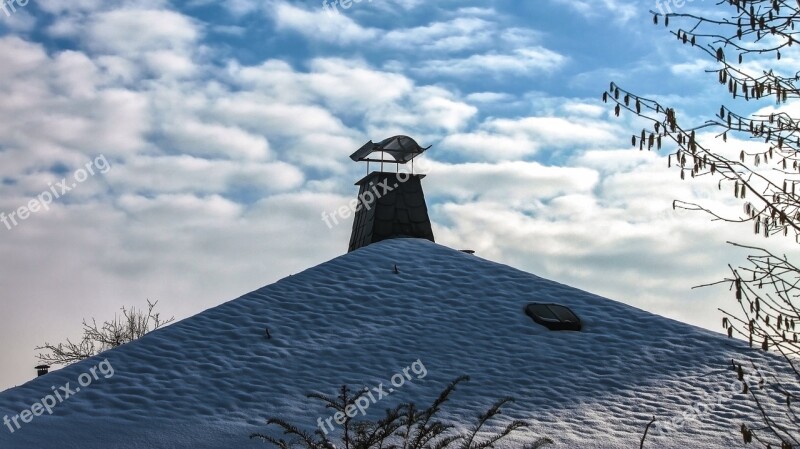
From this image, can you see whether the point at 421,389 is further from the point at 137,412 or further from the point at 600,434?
the point at 137,412

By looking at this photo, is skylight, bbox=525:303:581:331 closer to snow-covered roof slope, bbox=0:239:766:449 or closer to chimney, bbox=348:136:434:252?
snow-covered roof slope, bbox=0:239:766:449

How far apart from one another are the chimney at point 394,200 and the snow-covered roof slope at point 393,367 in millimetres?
2445

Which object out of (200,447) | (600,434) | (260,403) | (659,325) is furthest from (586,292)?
(200,447)

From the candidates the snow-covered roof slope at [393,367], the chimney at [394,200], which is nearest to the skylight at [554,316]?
the snow-covered roof slope at [393,367]

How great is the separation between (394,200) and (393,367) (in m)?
7.18

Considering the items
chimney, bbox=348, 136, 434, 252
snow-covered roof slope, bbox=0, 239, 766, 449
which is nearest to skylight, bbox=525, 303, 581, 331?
snow-covered roof slope, bbox=0, 239, 766, 449

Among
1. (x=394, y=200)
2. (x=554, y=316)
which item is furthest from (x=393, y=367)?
(x=394, y=200)

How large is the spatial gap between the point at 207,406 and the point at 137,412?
946 mm

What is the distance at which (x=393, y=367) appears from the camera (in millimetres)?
13398

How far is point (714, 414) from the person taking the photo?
13219mm

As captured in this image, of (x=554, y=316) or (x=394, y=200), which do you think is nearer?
(x=554, y=316)

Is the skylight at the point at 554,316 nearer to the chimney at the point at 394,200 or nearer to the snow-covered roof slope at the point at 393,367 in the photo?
the snow-covered roof slope at the point at 393,367

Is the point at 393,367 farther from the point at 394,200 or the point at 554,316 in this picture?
the point at 394,200

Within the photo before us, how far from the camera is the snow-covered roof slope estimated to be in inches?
455
